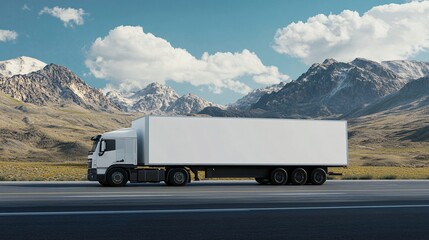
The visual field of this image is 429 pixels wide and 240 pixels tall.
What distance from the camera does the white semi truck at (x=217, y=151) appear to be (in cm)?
2902

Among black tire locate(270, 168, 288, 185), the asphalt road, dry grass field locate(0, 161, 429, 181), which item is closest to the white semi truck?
black tire locate(270, 168, 288, 185)

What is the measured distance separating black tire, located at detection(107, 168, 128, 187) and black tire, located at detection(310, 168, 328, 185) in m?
10.1

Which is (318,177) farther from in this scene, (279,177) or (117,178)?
(117,178)

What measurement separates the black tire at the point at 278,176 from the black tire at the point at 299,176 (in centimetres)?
41

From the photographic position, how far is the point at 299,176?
31062mm

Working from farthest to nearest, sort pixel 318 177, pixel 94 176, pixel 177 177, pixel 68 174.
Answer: pixel 68 174
pixel 318 177
pixel 177 177
pixel 94 176

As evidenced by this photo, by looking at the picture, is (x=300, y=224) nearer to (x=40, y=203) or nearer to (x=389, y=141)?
(x=40, y=203)

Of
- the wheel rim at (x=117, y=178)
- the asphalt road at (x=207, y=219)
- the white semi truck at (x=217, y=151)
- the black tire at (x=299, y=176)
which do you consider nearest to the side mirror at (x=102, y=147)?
the white semi truck at (x=217, y=151)

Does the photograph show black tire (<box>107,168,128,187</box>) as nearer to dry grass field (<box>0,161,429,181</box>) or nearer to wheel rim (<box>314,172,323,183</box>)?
dry grass field (<box>0,161,429,181</box>)

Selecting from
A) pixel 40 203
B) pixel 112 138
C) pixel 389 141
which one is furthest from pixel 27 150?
pixel 40 203

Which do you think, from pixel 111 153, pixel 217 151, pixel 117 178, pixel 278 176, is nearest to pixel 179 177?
pixel 217 151

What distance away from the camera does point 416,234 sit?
10875 mm

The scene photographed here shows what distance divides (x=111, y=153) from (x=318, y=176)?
1122 centimetres

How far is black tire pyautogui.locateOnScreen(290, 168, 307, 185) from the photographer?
30906 millimetres
